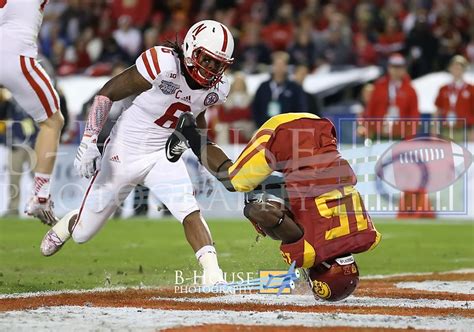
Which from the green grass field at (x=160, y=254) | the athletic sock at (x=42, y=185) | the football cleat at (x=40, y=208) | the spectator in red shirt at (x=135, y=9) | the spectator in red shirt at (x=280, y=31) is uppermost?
the spectator in red shirt at (x=135, y=9)

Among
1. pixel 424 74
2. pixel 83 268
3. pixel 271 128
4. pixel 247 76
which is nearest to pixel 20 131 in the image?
pixel 247 76

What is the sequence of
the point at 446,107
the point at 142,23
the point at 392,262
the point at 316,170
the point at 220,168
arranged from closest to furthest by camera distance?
the point at 316,170 → the point at 220,168 → the point at 392,262 → the point at 446,107 → the point at 142,23

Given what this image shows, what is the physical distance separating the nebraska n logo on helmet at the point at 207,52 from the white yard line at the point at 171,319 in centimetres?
186

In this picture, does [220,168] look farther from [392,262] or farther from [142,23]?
[142,23]

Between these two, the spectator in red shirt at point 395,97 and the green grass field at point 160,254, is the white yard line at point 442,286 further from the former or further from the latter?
the spectator in red shirt at point 395,97

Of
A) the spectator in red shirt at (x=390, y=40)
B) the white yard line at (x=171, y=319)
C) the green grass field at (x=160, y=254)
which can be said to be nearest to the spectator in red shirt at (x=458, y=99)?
the green grass field at (x=160, y=254)

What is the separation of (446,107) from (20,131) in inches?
229

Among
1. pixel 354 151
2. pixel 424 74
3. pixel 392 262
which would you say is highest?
pixel 424 74

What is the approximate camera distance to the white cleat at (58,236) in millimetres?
7629

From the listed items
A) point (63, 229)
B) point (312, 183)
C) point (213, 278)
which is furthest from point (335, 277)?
point (63, 229)

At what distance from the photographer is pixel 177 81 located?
719 cm

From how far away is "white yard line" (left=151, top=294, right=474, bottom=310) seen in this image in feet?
21.5

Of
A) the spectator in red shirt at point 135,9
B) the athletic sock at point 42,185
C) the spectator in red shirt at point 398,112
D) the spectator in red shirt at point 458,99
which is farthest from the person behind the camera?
the spectator in red shirt at point 135,9

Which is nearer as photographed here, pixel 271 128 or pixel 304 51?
pixel 271 128
